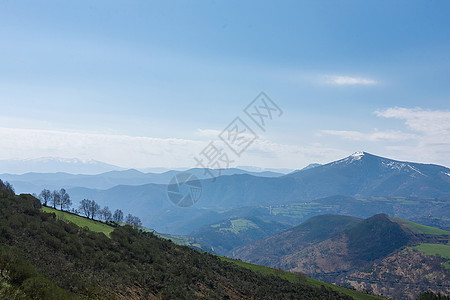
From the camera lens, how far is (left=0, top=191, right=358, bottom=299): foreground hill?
2228 centimetres

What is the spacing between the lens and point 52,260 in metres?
30.7

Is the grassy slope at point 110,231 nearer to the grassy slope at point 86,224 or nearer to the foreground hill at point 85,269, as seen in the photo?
the grassy slope at point 86,224

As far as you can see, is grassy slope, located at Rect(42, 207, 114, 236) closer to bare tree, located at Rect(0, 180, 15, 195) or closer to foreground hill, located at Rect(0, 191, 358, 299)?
foreground hill, located at Rect(0, 191, 358, 299)

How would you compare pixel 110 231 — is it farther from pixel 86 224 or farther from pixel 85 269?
pixel 85 269

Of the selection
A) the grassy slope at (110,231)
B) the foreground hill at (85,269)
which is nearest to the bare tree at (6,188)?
the grassy slope at (110,231)

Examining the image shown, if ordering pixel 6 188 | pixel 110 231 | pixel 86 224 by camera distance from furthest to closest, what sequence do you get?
1. pixel 6 188
2. pixel 86 224
3. pixel 110 231

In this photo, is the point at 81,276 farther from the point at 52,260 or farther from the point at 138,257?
the point at 138,257

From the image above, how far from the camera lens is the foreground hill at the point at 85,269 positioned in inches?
877

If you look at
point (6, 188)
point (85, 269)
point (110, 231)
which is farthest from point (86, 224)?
point (6, 188)

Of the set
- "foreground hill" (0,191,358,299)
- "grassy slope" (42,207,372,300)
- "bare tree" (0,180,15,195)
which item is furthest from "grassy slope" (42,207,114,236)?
"bare tree" (0,180,15,195)

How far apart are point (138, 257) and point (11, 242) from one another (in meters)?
20.4

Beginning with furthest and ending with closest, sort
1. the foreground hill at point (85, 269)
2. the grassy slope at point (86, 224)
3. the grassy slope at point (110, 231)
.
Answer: the grassy slope at point (110, 231) → the grassy slope at point (86, 224) → the foreground hill at point (85, 269)

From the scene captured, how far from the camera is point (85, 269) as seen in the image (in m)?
32.8

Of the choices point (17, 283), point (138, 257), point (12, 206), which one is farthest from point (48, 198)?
point (17, 283)
